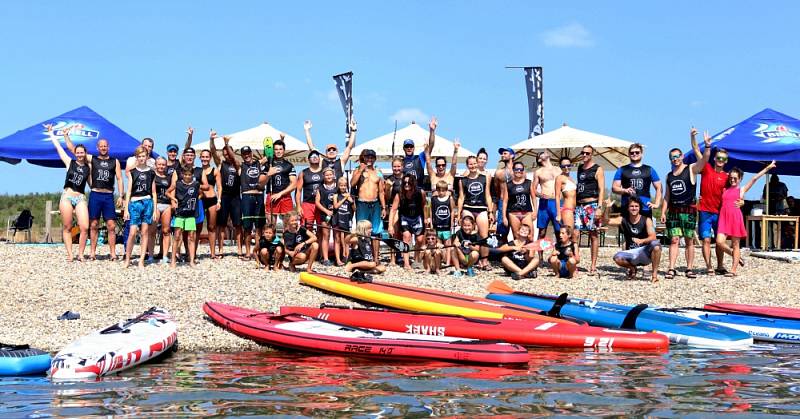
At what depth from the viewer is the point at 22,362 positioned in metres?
7.07

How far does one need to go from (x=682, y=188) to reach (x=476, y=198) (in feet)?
9.96

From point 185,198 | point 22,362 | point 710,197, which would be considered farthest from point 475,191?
point 22,362

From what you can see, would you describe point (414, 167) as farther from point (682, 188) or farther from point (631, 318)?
point (631, 318)

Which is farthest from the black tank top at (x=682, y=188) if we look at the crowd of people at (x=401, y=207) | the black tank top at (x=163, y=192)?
the black tank top at (x=163, y=192)

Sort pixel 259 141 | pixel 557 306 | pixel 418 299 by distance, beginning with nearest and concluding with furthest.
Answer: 1. pixel 557 306
2. pixel 418 299
3. pixel 259 141

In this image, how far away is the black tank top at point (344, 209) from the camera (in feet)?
43.3

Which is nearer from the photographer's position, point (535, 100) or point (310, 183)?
point (310, 183)

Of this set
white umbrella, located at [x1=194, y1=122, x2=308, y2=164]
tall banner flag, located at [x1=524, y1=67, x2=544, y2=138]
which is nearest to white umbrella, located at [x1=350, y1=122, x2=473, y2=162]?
white umbrella, located at [x1=194, y1=122, x2=308, y2=164]

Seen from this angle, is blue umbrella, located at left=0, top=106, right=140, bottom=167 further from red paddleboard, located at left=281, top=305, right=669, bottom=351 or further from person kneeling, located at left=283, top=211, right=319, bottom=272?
red paddleboard, located at left=281, top=305, right=669, bottom=351

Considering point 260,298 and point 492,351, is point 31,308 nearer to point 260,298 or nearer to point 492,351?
point 260,298

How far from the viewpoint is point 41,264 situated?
41.9 feet

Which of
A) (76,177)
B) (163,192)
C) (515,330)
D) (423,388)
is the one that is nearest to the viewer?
(423,388)

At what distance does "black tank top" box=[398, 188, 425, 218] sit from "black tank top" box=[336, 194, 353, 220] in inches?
31.6

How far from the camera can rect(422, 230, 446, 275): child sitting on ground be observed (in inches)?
514
